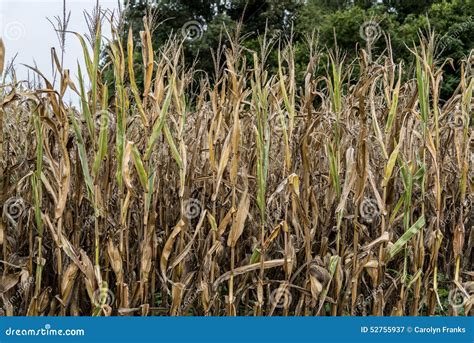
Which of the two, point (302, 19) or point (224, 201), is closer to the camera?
point (224, 201)

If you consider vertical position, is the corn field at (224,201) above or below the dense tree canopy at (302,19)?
below

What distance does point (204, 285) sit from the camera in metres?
2.67

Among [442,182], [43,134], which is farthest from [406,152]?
[43,134]

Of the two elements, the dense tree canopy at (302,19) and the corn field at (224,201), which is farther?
the dense tree canopy at (302,19)

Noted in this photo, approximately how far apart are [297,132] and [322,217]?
16.9 inches

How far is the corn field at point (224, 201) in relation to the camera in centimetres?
260

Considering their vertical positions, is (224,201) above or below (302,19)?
below

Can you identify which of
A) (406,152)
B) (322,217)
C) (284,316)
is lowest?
(284,316)

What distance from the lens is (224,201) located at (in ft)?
9.13

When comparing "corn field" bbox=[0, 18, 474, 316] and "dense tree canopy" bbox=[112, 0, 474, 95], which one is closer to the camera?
"corn field" bbox=[0, 18, 474, 316]

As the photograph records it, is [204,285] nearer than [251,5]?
Yes

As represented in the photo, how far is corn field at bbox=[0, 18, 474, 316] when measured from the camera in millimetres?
2600

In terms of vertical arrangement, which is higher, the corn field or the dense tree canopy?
the dense tree canopy

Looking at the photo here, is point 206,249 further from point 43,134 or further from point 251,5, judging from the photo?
point 251,5
